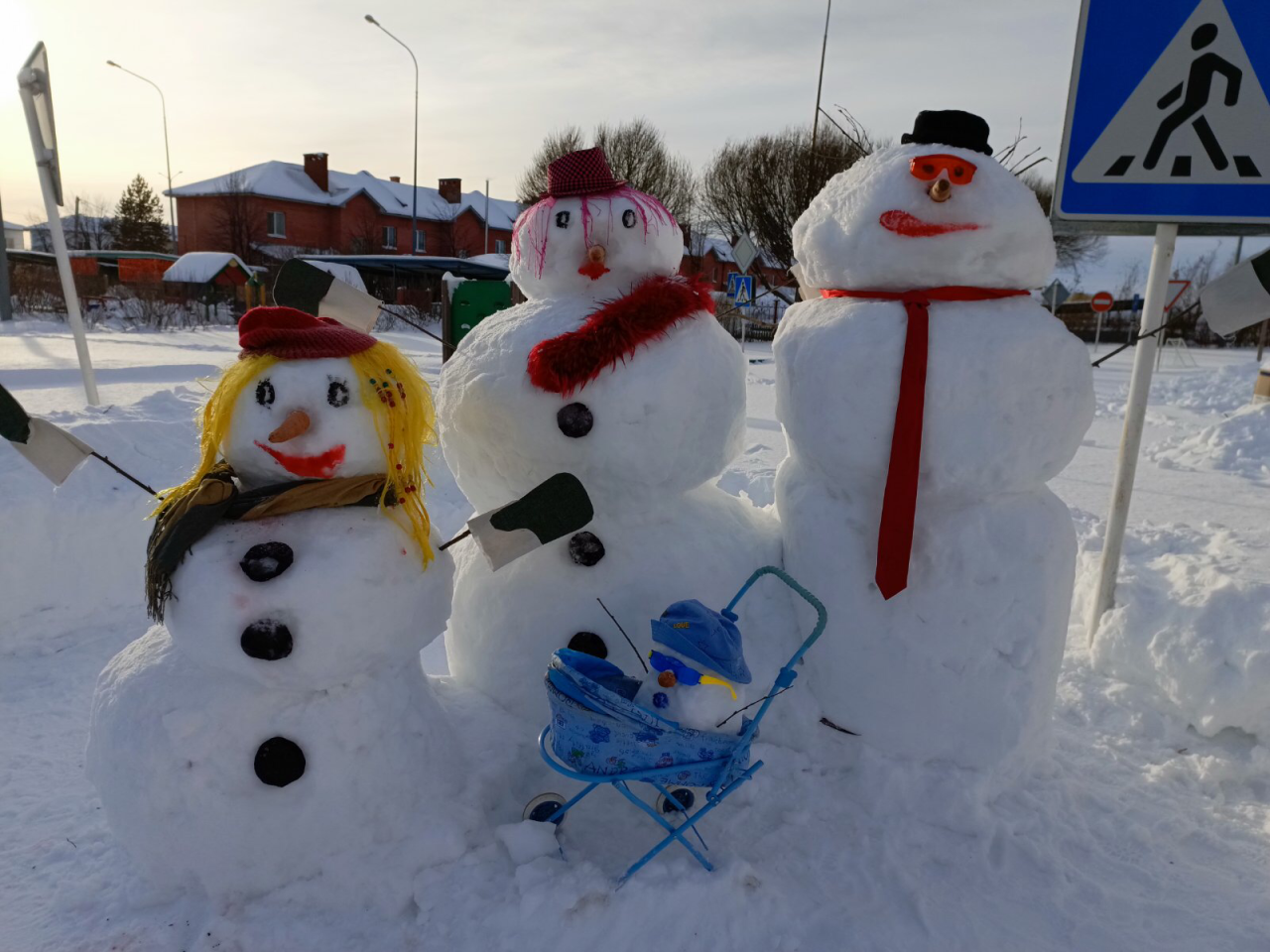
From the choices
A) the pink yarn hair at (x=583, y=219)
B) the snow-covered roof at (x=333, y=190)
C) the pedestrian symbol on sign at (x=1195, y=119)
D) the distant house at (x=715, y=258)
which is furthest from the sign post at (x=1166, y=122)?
the snow-covered roof at (x=333, y=190)

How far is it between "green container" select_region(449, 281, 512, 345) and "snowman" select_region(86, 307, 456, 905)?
452cm

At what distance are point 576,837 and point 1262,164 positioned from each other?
3.19 meters

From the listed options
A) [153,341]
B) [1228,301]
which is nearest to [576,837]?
[1228,301]

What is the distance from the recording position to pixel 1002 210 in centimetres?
221

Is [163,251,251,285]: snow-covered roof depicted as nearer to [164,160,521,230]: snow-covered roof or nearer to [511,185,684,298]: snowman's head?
[164,160,521,230]: snow-covered roof

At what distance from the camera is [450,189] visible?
120 feet

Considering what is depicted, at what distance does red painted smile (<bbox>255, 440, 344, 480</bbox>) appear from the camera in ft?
6.65

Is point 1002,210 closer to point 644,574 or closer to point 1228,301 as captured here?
point 1228,301

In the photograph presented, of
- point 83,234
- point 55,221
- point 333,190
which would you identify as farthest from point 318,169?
point 55,221

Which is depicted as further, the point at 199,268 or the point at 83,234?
the point at 83,234

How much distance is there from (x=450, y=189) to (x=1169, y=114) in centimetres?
3710

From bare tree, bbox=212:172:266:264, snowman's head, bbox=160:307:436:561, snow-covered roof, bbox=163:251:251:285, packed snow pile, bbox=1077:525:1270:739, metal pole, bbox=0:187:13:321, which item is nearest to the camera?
snowman's head, bbox=160:307:436:561

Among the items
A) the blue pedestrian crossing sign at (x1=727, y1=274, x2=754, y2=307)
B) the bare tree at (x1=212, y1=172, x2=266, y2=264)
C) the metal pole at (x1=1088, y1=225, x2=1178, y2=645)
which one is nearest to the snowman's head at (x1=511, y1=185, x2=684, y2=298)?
the metal pole at (x1=1088, y1=225, x2=1178, y2=645)

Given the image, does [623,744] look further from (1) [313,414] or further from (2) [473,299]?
(2) [473,299]
